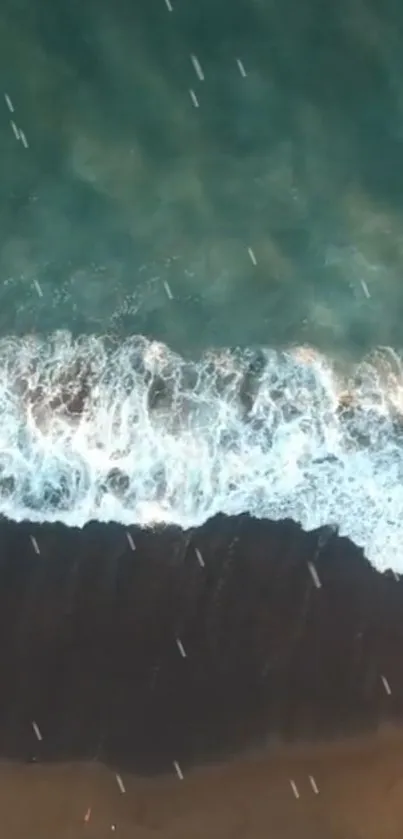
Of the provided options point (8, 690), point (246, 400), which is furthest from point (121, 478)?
point (8, 690)

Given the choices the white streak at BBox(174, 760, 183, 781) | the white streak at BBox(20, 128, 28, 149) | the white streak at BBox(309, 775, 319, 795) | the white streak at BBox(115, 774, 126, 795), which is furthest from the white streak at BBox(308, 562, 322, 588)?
the white streak at BBox(20, 128, 28, 149)

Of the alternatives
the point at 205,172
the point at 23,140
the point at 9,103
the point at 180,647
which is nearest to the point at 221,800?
the point at 180,647

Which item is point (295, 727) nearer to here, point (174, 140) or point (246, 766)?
point (246, 766)

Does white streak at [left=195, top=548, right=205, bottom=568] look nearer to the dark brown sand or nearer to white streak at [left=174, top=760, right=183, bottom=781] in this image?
the dark brown sand

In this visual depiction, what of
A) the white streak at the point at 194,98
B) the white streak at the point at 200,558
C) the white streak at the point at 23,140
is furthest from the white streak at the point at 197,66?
the white streak at the point at 200,558

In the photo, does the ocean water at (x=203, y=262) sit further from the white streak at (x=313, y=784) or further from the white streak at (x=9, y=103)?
the white streak at (x=313, y=784)

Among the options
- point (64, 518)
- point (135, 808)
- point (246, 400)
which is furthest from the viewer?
point (246, 400)
